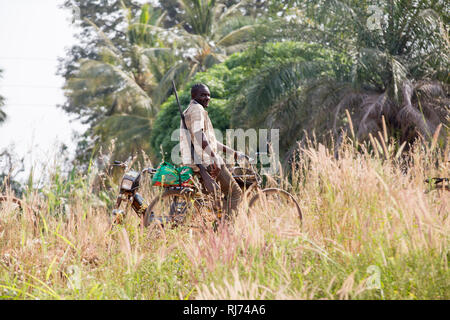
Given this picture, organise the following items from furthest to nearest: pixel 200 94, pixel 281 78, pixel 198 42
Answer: pixel 198 42
pixel 281 78
pixel 200 94

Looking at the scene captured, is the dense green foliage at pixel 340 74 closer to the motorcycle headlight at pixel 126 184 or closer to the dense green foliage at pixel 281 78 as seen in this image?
the dense green foliage at pixel 281 78

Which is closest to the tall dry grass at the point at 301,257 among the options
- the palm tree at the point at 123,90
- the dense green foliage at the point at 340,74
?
the dense green foliage at the point at 340,74

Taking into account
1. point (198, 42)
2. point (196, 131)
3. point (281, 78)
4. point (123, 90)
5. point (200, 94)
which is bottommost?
point (196, 131)

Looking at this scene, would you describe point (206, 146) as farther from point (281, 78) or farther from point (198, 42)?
point (198, 42)

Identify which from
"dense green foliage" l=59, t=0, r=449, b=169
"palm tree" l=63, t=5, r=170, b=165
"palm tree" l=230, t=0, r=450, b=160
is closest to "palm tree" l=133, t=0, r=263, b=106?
"palm tree" l=63, t=5, r=170, b=165

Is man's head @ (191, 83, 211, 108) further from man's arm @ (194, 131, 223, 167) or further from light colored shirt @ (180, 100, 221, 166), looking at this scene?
man's arm @ (194, 131, 223, 167)

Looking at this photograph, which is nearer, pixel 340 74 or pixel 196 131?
pixel 196 131

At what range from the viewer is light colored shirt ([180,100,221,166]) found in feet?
16.0

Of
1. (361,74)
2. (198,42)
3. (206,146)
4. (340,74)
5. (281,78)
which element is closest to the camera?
(206,146)

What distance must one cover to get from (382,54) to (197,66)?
12.9 m

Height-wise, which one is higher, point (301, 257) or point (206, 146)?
point (206, 146)

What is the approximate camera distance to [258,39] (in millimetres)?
12289

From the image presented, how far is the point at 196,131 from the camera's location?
4.85 metres

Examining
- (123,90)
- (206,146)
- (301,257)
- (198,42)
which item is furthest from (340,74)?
(123,90)
